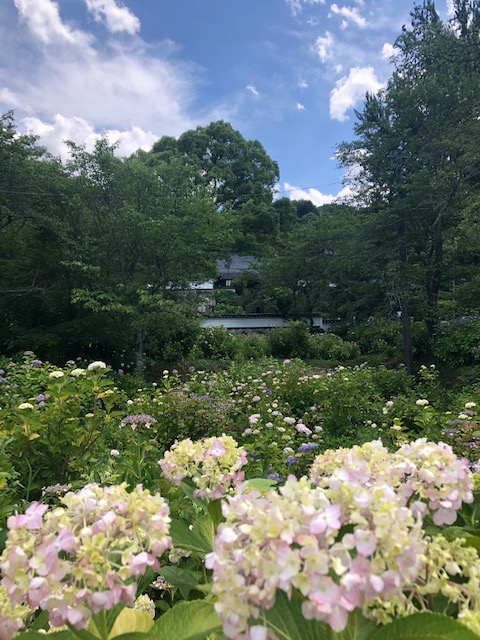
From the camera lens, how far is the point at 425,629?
0.44 meters

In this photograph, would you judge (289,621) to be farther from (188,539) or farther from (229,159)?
(229,159)

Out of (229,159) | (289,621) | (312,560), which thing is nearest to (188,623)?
(289,621)

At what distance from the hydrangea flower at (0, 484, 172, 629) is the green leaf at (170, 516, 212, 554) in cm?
26

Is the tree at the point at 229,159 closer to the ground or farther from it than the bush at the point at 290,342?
farther from it

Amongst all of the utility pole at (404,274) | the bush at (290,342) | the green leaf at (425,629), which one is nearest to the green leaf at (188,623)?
the green leaf at (425,629)

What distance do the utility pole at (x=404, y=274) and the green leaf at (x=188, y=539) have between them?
7.14 metres

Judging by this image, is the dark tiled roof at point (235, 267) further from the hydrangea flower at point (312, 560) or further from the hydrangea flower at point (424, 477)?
the hydrangea flower at point (312, 560)

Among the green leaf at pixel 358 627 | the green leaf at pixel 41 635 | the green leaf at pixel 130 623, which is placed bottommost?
the green leaf at pixel 130 623

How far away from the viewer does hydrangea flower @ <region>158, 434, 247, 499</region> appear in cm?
89

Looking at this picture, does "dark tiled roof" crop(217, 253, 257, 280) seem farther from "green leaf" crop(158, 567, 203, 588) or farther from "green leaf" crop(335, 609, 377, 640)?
"green leaf" crop(335, 609, 377, 640)

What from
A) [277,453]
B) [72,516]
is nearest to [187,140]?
[277,453]

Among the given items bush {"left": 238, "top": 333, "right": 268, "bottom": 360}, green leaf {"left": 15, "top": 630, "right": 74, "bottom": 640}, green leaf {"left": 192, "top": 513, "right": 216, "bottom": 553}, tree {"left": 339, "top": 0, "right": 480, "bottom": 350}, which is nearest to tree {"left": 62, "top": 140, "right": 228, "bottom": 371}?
bush {"left": 238, "top": 333, "right": 268, "bottom": 360}

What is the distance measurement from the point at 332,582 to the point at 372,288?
880 cm

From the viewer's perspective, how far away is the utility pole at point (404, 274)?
7402mm
